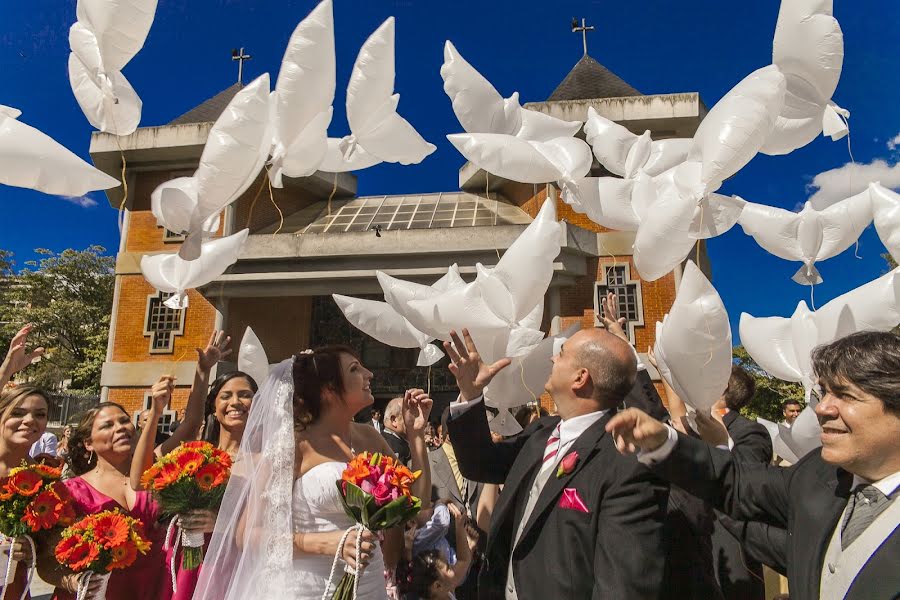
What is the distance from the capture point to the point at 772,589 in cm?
484

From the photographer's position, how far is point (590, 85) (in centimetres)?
1850

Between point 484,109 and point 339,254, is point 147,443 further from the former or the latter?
point 339,254

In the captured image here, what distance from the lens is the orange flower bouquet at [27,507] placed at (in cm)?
286

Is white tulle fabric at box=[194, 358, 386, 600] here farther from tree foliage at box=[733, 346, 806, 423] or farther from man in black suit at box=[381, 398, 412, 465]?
tree foliage at box=[733, 346, 806, 423]

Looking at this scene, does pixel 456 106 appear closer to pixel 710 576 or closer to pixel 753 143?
pixel 753 143

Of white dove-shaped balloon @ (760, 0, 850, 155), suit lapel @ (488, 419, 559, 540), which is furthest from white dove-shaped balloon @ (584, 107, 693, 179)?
suit lapel @ (488, 419, 559, 540)

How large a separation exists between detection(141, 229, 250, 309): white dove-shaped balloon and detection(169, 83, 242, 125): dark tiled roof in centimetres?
1619

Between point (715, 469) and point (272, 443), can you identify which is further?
point (272, 443)

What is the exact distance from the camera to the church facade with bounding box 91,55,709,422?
1405 centimetres

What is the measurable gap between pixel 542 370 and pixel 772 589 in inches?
123

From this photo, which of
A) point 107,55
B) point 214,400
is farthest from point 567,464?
point 107,55

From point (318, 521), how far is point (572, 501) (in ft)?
3.62

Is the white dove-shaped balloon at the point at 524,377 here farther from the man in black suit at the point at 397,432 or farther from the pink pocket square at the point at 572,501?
the man in black suit at the point at 397,432

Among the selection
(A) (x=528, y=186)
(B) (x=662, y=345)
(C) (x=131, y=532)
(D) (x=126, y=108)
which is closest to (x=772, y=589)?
(B) (x=662, y=345)
